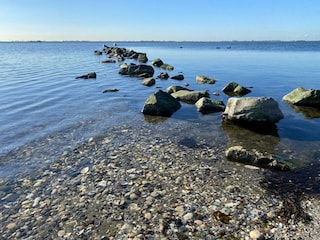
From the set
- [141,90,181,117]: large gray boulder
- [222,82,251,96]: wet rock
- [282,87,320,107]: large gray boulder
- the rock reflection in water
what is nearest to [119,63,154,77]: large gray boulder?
[222,82,251,96]: wet rock

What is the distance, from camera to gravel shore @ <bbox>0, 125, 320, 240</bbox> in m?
7.75

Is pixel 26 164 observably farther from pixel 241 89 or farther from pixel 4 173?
pixel 241 89

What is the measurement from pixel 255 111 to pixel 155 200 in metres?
9.53

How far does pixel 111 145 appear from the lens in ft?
45.7

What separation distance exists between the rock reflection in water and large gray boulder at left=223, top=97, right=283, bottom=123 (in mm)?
524

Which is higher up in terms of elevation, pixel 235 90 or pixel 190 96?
pixel 190 96

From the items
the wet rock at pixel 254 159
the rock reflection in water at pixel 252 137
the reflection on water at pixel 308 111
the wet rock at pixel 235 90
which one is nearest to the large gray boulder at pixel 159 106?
the rock reflection in water at pixel 252 137

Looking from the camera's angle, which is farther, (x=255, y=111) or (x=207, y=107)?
(x=207, y=107)

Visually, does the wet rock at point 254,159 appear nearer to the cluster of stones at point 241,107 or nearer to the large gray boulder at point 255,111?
the cluster of stones at point 241,107

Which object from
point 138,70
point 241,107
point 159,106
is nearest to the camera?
point 241,107

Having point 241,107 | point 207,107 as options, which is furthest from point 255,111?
point 207,107

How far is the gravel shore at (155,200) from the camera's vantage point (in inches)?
305

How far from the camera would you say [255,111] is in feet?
53.4

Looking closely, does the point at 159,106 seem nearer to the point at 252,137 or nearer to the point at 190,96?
the point at 190,96
